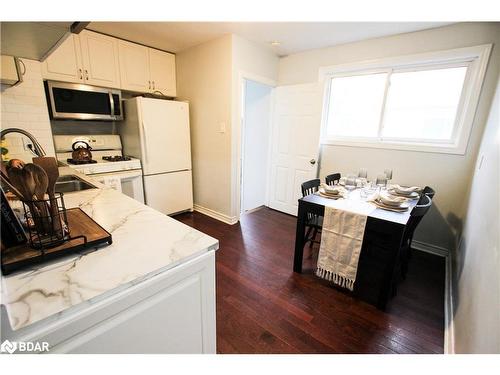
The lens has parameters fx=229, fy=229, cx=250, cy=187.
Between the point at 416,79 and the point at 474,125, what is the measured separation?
0.78m

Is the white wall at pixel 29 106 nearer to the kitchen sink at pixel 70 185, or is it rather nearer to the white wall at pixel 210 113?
the kitchen sink at pixel 70 185

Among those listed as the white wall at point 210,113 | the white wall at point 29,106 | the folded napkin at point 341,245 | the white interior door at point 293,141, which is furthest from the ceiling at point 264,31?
the folded napkin at point 341,245

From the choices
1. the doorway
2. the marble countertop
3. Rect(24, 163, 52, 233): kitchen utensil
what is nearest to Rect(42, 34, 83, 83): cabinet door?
the doorway

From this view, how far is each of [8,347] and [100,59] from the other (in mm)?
3180

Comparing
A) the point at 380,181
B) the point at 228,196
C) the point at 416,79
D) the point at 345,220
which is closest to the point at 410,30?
the point at 416,79

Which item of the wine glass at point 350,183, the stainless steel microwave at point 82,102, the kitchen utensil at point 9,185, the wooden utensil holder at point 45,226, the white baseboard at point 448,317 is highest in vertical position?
the stainless steel microwave at point 82,102

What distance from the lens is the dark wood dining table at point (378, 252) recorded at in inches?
63.3

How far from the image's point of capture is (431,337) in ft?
5.00

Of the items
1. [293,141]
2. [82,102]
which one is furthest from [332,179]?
[82,102]

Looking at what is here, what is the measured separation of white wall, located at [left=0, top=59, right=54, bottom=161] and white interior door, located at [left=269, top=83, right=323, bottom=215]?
111 inches

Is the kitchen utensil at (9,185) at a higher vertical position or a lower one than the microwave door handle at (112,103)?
lower

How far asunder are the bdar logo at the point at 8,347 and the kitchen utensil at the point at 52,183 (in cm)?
37
